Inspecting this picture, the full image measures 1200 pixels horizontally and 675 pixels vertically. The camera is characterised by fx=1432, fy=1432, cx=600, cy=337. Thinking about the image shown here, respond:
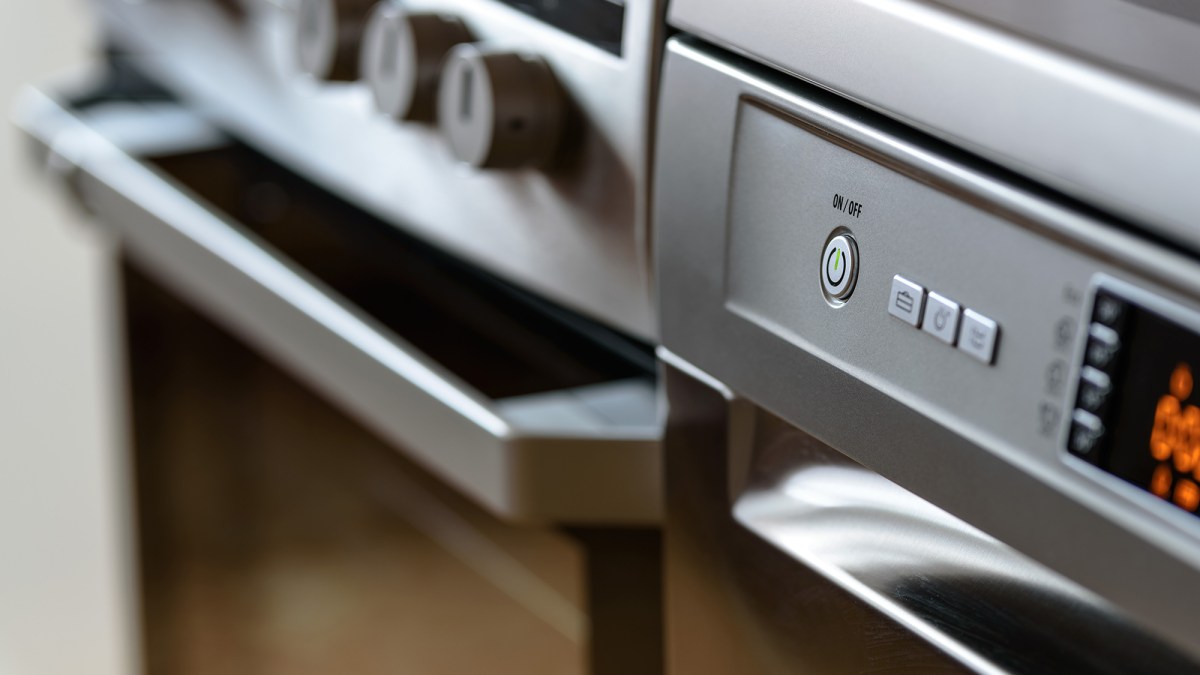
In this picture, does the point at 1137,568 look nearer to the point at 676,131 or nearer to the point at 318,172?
the point at 676,131

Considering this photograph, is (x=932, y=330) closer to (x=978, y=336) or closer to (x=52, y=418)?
(x=978, y=336)

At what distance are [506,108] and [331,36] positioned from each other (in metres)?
0.11

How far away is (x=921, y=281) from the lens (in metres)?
0.30

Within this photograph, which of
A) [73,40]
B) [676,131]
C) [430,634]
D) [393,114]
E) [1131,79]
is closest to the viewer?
[1131,79]

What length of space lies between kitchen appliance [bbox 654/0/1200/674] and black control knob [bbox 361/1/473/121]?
111mm

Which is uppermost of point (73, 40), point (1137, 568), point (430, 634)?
point (1137, 568)

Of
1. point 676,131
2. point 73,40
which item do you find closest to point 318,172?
point 676,131

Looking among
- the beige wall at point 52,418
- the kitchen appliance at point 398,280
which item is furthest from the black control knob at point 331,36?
the beige wall at point 52,418

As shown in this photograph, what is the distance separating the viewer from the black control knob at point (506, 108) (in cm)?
42

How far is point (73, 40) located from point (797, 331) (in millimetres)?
802

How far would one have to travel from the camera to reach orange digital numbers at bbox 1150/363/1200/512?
0.81 feet

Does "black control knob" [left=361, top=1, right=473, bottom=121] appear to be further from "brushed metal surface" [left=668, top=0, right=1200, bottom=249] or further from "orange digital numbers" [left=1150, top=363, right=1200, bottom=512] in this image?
"orange digital numbers" [left=1150, top=363, right=1200, bottom=512]

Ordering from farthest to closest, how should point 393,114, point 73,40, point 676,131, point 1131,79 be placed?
point 73,40
point 393,114
point 676,131
point 1131,79

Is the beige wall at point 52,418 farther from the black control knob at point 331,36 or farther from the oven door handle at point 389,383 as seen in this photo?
the black control knob at point 331,36
